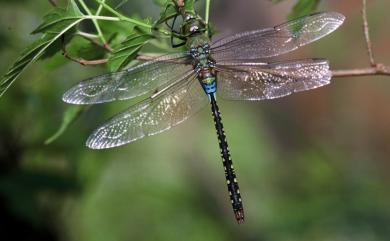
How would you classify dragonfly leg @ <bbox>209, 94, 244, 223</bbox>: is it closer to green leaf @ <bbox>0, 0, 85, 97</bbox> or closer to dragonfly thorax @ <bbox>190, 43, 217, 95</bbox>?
dragonfly thorax @ <bbox>190, 43, 217, 95</bbox>

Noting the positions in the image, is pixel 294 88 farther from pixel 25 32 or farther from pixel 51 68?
pixel 25 32

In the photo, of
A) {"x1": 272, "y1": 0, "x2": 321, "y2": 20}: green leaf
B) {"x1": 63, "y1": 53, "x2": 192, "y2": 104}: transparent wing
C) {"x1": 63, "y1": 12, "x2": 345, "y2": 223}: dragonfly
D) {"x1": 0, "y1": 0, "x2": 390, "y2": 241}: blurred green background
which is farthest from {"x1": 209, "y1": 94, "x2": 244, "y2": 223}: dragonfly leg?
{"x1": 0, "y1": 0, "x2": 390, "y2": 241}: blurred green background

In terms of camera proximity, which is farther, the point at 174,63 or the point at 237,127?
the point at 237,127

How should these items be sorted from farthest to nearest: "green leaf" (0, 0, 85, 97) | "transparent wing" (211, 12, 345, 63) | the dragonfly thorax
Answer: the dragonfly thorax < "transparent wing" (211, 12, 345, 63) < "green leaf" (0, 0, 85, 97)

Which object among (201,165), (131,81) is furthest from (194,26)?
(201,165)

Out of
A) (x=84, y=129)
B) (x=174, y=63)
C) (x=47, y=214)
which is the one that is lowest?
(x=47, y=214)

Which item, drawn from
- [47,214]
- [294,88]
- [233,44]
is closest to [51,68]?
[233,44]

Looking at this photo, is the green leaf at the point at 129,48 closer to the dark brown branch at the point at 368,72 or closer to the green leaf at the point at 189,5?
the green leaf at the point at 189,5
